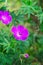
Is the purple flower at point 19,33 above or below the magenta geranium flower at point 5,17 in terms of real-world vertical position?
below

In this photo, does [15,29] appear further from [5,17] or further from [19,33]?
[5,17]

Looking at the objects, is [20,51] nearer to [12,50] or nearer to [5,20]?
[12,50]

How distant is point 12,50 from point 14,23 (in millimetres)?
228

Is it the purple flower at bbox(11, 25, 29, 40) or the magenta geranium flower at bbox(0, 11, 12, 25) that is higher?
the magenta geranium flower at bbox(0, 11, 12, 25)

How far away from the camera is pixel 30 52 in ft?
8.95

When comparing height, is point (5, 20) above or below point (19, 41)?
above

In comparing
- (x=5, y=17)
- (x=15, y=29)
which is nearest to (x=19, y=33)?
(x=15, y=29)

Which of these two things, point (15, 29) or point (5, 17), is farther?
point (5, 17)

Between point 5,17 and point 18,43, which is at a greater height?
point 5,17

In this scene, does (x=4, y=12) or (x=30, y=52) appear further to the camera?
(x=30, y=52)

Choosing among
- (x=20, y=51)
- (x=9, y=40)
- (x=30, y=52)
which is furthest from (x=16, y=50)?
(x=30, y=52)

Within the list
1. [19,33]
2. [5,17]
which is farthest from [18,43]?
[5,17]

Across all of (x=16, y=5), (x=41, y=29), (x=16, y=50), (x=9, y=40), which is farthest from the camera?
(x=16, y=5)

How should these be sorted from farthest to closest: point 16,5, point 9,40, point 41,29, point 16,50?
point 16,5, point 41,29, point 16,50, point 9,40
